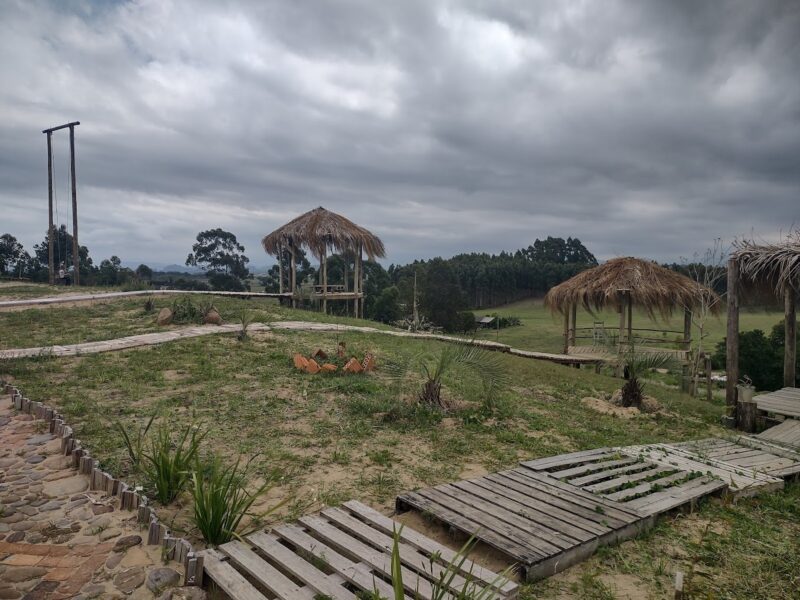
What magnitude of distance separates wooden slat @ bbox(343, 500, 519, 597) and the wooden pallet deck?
20.1 feet

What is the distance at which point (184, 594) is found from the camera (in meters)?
2.71

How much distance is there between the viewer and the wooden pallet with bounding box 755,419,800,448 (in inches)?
245

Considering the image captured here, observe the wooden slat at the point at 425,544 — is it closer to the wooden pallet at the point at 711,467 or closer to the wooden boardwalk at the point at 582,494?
the wooden boardwalk at the point at 582,494

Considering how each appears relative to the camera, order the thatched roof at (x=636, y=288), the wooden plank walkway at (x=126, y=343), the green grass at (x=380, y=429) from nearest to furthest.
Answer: the green grass at (x=380, y=429), the wooden plank walkway at (x=126, y=343), the thatched roof at (x=636, y=288)

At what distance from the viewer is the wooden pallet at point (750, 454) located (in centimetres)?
511

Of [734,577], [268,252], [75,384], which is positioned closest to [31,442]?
[75,384]

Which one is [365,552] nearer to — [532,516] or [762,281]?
[532,516]

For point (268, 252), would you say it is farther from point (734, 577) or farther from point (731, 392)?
point (734, 577)

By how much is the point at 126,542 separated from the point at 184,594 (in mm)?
690

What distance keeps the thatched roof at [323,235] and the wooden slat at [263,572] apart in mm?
16182

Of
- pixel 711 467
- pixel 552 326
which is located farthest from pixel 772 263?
pixel 552 326

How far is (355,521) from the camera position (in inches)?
134

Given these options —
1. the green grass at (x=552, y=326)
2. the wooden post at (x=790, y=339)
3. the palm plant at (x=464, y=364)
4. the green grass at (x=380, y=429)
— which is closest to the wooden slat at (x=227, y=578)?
the green grass at (x=380, y=429)

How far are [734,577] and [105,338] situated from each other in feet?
33.8
